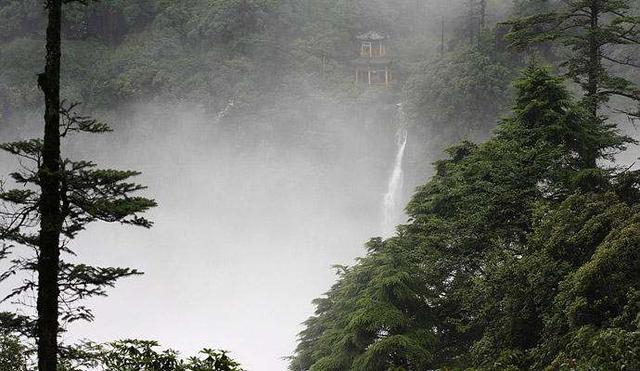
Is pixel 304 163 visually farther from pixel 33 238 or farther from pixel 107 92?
pixel 33 238

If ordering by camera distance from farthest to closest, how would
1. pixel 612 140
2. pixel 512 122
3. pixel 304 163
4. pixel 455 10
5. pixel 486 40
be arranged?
1. pixel 455 10
2. pixel 304 163
3. pixel 486 40
4. pixel 512 122
5. pixel 612 140

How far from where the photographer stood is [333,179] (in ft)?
192

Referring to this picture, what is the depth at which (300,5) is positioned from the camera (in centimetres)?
7025

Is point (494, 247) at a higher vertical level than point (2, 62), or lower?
lower

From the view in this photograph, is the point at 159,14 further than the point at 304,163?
Yes

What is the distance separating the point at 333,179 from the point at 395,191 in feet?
19.7

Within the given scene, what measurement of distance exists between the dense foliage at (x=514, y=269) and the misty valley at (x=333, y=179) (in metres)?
0.06

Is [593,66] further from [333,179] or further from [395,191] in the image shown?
[333,179]

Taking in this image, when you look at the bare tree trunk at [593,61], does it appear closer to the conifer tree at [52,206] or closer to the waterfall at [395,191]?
the conifer tree at [52,206]

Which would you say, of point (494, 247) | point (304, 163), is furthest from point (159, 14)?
point (494, 247)

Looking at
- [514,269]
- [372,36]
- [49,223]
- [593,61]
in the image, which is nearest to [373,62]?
[372,36]

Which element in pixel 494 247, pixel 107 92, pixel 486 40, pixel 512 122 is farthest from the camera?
pixel 107 92

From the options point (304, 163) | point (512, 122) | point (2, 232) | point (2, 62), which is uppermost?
point (2, 62)

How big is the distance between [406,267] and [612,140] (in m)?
7.21
